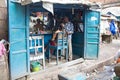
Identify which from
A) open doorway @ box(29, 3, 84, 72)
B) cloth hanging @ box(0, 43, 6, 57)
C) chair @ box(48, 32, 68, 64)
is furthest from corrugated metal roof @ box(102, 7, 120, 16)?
cloth hanging @ box(0, 43, 6, 57)

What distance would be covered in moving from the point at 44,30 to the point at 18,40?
2.52 m

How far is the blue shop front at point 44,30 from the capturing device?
674 cm

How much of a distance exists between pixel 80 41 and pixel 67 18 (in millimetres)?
1353

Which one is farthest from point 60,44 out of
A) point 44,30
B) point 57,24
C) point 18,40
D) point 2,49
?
point 2,49

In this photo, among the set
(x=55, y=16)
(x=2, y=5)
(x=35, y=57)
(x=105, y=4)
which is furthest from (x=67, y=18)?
(x=105, y=4)

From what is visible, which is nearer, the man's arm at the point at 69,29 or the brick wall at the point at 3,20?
the brick wall at the point at 3,20

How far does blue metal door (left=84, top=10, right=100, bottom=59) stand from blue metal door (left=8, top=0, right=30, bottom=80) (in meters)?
3.70

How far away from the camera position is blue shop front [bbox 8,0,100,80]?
22.1 feet

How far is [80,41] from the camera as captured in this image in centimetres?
1037

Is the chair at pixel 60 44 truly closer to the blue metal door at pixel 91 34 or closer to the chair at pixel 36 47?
the chair at pixel 36 47

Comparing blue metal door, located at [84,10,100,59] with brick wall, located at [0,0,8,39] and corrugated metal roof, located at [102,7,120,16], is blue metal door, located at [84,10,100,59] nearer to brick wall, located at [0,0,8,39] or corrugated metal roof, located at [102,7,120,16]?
brick wall, located at [0,0,8,39]

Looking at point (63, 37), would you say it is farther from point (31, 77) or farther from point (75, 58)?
point (31, 77)

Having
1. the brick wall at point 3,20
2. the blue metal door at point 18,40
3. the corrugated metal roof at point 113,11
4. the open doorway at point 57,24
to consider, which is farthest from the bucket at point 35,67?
the corrugated metal roof at point 113,11

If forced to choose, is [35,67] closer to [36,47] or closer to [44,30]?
Answer: [36,47]
